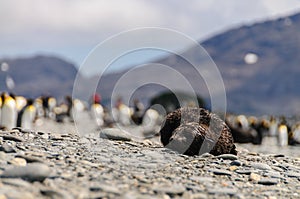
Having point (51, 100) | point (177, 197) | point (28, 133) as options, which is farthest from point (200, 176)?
point (51, 100)

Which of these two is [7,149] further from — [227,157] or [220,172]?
[227,157]

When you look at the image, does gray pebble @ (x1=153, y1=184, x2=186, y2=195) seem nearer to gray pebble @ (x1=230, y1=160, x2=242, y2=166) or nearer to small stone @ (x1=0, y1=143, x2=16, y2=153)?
small stone @ (x1=0, y1=143, x2=16, y2=153)

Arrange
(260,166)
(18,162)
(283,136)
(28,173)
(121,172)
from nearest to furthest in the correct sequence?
1. (28,173)
2. (18,162)
3. (121,172)
4. (260,166)
5. (283,136)

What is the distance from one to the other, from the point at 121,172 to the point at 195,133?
1.99 m

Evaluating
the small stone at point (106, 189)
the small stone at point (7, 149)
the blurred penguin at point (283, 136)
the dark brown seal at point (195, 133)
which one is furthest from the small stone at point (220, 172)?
the blurred penguin at point (283, 136)

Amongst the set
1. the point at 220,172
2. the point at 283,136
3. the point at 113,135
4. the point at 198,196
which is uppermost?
the point at 283,136

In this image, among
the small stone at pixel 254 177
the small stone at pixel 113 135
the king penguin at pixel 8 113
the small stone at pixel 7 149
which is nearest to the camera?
the small stone at pixel 7 149

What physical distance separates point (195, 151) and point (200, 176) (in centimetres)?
140

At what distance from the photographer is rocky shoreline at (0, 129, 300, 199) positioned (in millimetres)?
4211

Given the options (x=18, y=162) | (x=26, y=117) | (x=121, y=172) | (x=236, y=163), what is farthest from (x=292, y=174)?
(x=26, y=117)

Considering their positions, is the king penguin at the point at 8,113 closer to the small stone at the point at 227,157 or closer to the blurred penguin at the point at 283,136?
the small stone at the point at 227,157

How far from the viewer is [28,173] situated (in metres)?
4.29

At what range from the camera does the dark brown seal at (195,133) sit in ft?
22.0

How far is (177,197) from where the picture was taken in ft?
14.4
